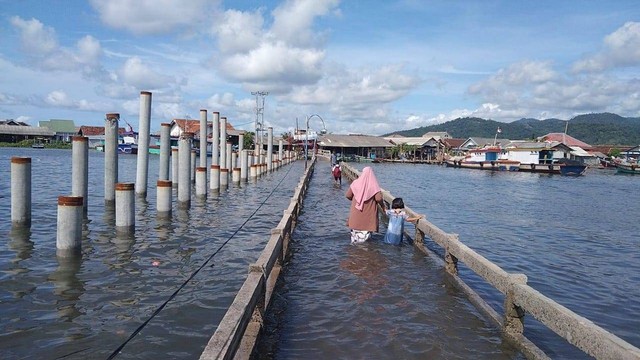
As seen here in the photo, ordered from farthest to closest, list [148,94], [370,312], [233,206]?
[233,206] → [148,94] → [370,312]

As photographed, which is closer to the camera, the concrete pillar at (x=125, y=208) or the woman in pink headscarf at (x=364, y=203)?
the woman in pink headscarf at (x=364, y=203)

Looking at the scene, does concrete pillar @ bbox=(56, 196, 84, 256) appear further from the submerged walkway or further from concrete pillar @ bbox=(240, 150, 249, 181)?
concrete pillar @ bbox=(240, 150, 249, 181)

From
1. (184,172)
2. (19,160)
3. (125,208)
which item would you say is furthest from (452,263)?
(184,172)

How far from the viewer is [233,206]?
17.9 m

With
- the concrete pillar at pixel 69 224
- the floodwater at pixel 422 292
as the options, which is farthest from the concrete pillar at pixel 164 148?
the concrete pillar at pixel 69 224

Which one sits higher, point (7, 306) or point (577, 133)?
point (577, 133)

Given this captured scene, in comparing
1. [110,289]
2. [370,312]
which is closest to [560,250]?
[370,312]

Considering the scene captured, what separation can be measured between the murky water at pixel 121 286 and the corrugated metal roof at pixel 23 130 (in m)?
92.1

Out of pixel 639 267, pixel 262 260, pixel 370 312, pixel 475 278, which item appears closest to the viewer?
pixel 262 260

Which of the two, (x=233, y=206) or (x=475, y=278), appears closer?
(x=475, y=278)

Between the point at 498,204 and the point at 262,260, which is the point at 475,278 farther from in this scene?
the point at 498,204

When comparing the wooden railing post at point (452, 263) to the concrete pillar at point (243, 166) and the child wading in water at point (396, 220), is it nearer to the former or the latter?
the child wading in water at point (396, 220)

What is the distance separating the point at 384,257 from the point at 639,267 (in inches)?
259

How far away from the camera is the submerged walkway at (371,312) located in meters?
5.45
